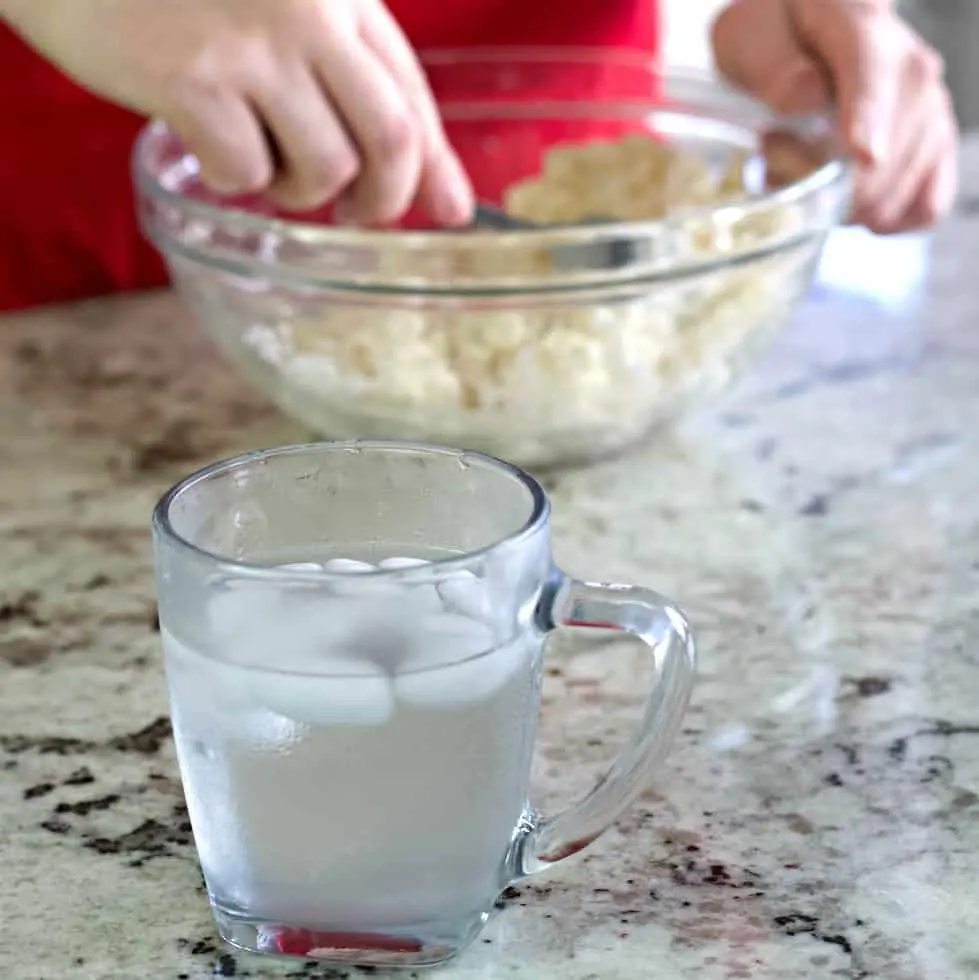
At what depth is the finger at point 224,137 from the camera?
31.2 inches

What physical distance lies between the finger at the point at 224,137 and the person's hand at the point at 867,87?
0.40 meters

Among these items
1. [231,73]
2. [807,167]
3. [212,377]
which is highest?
[231,73]

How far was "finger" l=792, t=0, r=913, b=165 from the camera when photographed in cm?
99

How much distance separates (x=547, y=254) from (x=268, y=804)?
430mm

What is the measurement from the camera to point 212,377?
1.09 meters

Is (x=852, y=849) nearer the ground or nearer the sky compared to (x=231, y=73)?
nearer the ground

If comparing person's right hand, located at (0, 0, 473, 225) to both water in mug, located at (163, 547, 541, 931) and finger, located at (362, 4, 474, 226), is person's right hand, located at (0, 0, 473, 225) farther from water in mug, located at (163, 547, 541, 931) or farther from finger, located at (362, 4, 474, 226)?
water in mug, located at (163, 547, 541, 931)

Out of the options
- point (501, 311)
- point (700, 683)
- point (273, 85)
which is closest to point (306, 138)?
point (273, 85)

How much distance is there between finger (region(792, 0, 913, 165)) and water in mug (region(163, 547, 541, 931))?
0.62m

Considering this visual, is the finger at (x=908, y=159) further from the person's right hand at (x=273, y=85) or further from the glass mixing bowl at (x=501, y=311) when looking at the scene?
the person's right hand at (x=273, y=85)

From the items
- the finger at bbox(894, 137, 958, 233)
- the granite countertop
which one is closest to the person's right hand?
the granite countertop

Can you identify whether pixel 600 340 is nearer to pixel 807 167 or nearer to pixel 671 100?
pixel 807 167

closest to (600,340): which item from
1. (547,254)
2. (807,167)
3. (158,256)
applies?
(547,254)

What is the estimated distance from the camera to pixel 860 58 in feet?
3.38
